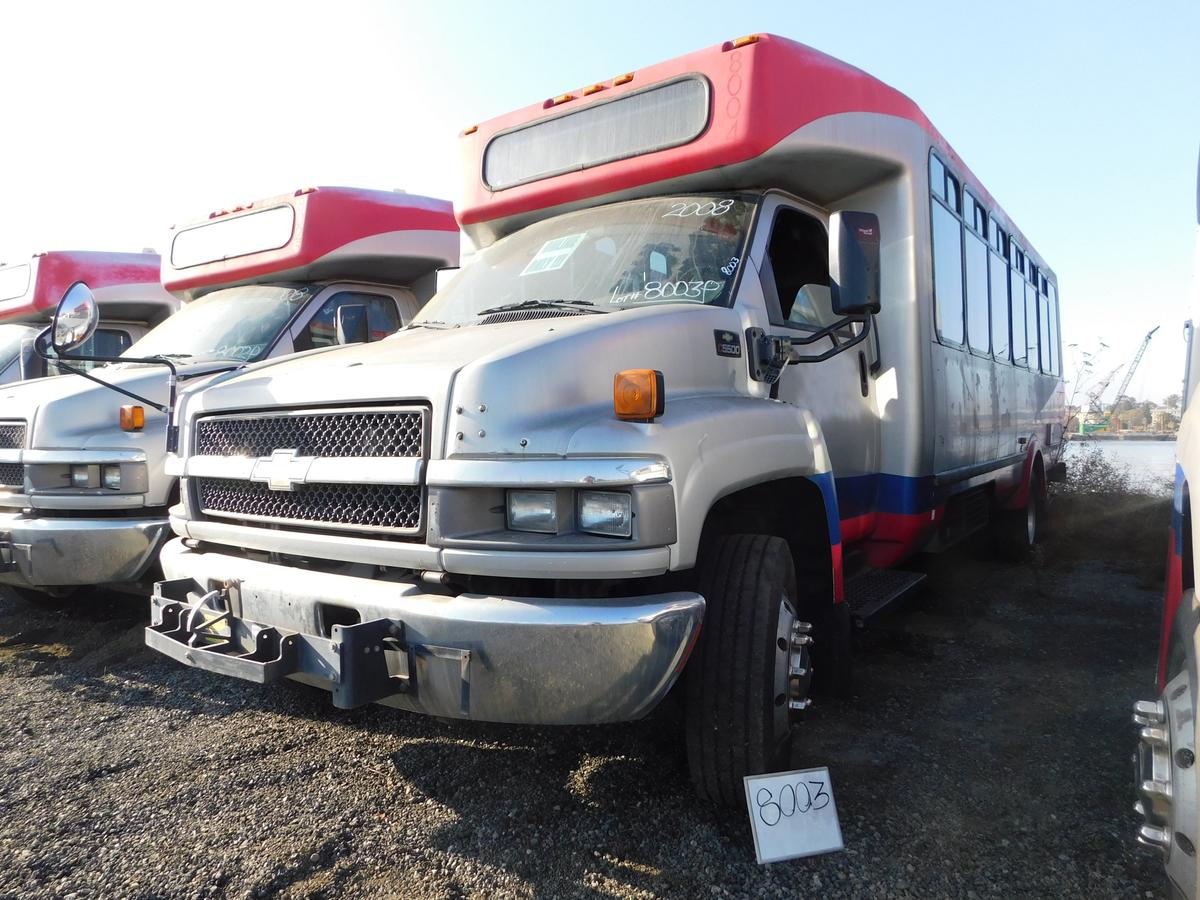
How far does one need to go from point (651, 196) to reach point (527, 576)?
2296 mm

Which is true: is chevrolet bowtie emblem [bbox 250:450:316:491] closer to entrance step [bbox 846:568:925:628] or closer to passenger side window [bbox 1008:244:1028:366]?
entrance step [bbox 846:568:925:628]

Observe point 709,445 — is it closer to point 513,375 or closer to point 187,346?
point 513,375

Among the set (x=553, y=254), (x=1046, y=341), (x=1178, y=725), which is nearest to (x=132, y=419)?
(x=553, y=254)

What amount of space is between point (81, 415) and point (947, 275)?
17.4 ft

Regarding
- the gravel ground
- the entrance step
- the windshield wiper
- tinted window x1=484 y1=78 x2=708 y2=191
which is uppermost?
tinted window x1=484 y1=78 x2=708 y2=191

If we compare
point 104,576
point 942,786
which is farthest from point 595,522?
point 104,576

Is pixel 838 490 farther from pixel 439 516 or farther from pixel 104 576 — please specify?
pixel 104 576

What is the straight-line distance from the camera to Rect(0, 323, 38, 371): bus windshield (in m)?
8.18

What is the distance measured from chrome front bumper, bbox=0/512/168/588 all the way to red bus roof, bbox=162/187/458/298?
261cm

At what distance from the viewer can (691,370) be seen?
2.87m

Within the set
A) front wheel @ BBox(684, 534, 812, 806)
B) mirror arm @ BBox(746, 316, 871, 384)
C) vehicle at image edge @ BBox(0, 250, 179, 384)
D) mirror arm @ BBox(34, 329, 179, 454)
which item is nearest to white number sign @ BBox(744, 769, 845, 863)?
front wheel @ BBox(684, 534, 812, 806)

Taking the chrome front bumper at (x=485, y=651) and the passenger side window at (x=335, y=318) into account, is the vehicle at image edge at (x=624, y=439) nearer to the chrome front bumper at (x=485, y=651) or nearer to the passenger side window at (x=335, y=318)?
the chrome front bumper at (x=485, y=651)

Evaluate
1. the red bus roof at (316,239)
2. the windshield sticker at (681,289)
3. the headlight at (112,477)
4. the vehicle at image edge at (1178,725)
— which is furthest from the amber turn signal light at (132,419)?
the vehicle at image edge at (1178,725)

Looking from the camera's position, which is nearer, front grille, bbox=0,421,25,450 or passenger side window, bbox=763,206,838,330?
passenger side window, bbox=763,206,838,330
